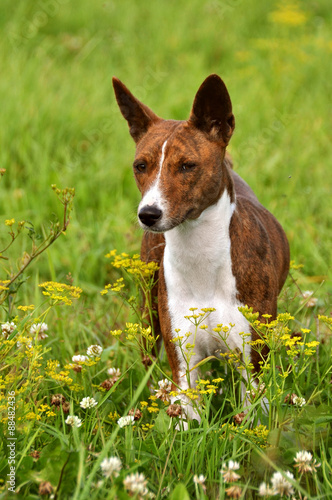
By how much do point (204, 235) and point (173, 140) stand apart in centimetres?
48

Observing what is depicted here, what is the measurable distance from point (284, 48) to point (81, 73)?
112 inches

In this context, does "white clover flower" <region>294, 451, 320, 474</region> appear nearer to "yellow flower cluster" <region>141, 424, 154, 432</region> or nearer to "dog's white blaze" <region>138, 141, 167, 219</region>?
"yellow flower cluster" <region>141, 424, 154, 432</region>

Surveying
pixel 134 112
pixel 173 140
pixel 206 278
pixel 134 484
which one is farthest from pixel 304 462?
pixel 134 112

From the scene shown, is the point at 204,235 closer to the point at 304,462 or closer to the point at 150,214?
the point at 150,214

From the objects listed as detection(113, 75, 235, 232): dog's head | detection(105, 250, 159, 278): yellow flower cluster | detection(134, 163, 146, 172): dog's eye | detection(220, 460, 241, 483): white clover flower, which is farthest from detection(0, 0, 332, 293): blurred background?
detection(220, 460, 241, 483): white clover flower

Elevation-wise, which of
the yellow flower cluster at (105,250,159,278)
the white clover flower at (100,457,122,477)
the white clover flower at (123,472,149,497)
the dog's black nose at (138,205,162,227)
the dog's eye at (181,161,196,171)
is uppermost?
the dog's eye at (181,161,196,171)

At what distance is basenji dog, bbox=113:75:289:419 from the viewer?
3.13m

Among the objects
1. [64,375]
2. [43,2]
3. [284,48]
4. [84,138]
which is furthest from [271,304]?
[43,2]

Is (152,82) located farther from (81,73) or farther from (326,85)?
(326,85)

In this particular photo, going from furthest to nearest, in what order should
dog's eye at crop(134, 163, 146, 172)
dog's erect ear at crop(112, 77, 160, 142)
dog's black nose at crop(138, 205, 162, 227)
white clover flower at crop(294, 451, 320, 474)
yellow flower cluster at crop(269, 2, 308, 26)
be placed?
yellow flower cluster at crop(269, 2, 308, 26)
dog's erect ear at crop(112, 77, 160, 142)
dog's eye at crop(134, 163, 146, 172)
dog's black nose at crop(138, 205, 162, 227)
white clover flower at crop(294, 451, 320, 474)

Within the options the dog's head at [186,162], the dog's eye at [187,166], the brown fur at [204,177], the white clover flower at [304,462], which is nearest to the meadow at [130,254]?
the white clover flower at [304,462]

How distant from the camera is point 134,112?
3.54 meters

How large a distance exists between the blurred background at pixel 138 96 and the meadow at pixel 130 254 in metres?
0.02

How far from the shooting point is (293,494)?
248 centimetres
